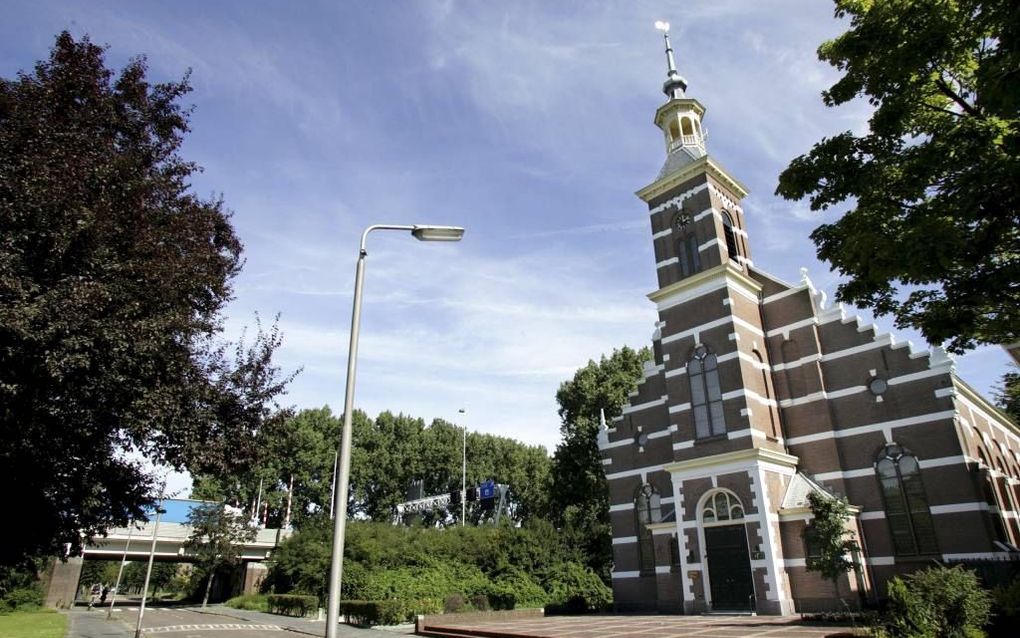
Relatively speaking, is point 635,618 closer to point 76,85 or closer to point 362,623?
point 362,623

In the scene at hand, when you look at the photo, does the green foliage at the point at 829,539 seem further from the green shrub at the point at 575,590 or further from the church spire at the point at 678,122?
the church spire at the point at 678,122

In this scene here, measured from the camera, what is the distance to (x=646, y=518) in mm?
30047

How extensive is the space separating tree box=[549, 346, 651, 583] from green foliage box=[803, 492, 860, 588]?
22.6 metres

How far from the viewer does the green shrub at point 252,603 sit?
40438mm

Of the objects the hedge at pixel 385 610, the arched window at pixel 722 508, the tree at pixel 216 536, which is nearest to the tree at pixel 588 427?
the hedge at pixel 385 610

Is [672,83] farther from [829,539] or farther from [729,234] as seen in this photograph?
[829,539]

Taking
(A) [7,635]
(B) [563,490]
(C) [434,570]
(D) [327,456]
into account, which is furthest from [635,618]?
(D) [327,456]

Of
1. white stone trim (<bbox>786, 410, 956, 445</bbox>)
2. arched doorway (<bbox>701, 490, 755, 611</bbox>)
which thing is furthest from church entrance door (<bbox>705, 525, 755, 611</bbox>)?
white stone trim (<bbox>786, 410, 956, 445</bbox>)

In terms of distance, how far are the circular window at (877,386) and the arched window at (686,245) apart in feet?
30.0

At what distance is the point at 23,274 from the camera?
37.9ft

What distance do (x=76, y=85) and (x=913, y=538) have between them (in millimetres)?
30432

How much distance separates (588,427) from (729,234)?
758 inches

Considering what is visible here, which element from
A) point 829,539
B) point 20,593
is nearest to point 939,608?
point 829,539

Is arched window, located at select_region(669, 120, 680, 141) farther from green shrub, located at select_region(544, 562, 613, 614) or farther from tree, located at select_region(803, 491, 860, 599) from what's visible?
green shrub, located at select_region(544, 562, 613, 614)
